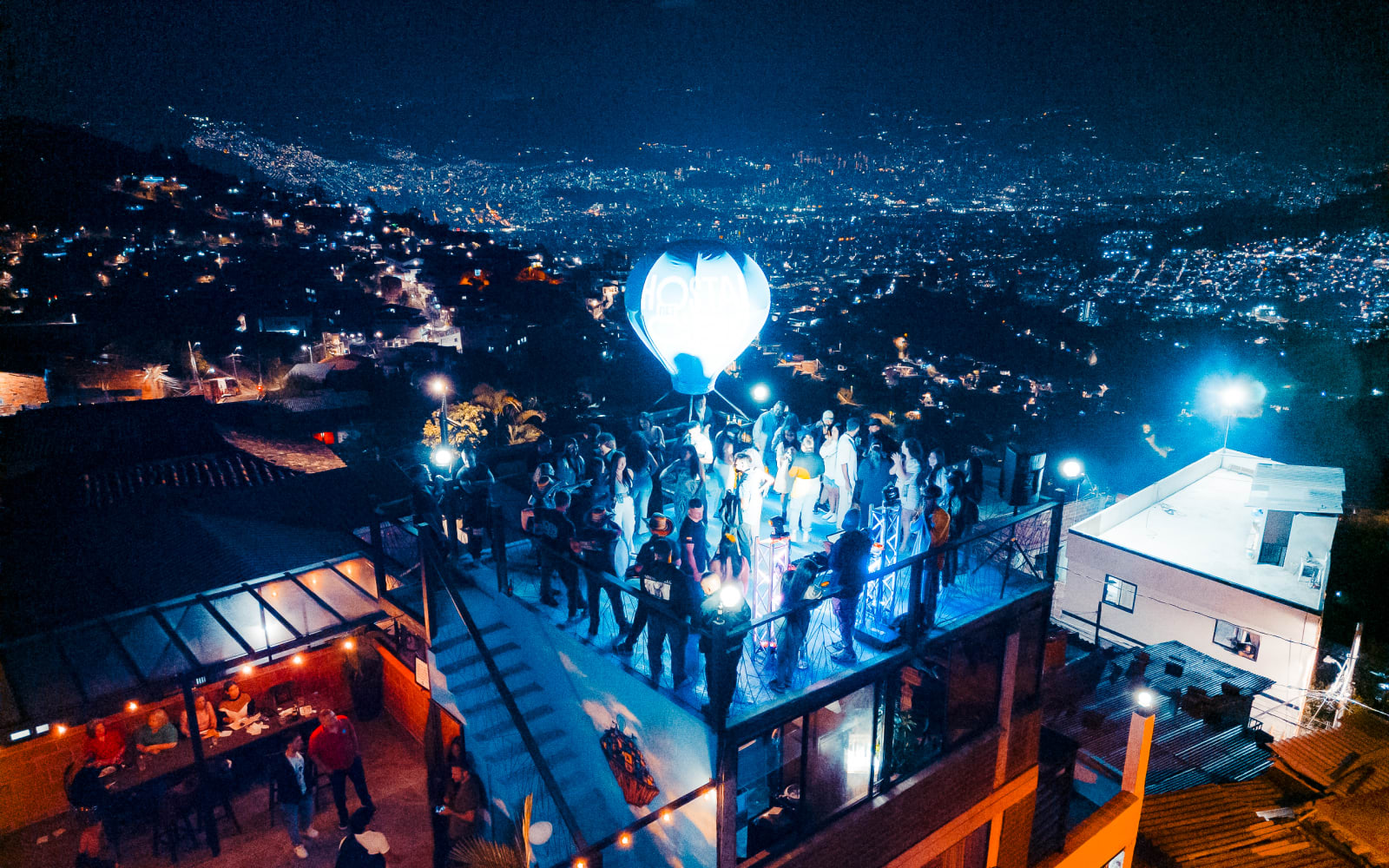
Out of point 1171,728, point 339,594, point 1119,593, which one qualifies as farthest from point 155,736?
point 1119,593

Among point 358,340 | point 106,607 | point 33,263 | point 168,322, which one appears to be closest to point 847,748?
point 106,607

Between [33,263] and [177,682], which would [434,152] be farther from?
[177,682]

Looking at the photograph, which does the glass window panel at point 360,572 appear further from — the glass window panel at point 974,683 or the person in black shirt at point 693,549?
the glass window panel at point 974,683

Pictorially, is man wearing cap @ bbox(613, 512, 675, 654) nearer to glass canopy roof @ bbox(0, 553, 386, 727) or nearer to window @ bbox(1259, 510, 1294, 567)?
glass canopy roof @ bbox(0, 553, 386, 727)

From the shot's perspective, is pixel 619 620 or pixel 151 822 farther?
pixel 151 822

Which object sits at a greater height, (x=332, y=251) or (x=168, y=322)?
(x=332, y=251)

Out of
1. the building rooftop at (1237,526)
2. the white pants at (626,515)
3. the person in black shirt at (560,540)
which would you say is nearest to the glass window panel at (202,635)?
the person in black shirt at (560,540)
